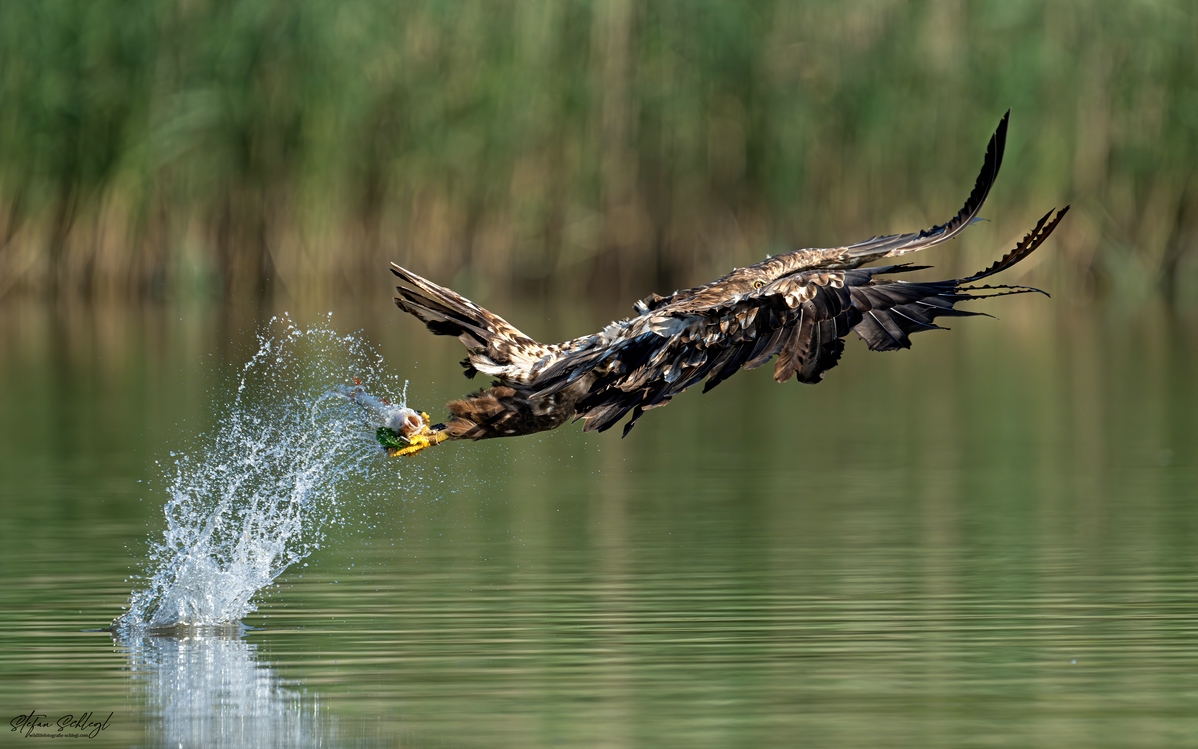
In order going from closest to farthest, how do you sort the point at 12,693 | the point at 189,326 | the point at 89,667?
the point at 12,693 → the point at 89,667 → the point at 189,326

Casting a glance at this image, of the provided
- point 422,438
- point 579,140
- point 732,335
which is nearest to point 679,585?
point 422,438

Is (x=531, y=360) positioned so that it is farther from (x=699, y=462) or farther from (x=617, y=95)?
(x=617, y=95)

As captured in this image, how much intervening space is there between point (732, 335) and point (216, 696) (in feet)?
7.22

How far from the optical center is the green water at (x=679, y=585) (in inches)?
245

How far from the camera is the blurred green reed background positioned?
73.6ft

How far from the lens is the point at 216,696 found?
6621 mm

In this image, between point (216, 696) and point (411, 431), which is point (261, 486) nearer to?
point (411, 431)

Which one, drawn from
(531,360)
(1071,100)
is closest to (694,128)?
(1071,100)

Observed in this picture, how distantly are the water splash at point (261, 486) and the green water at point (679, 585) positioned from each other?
0.20 meters

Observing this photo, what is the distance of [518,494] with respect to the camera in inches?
464

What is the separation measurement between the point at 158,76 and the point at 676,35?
5579 mm

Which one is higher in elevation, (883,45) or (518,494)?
(883,45)

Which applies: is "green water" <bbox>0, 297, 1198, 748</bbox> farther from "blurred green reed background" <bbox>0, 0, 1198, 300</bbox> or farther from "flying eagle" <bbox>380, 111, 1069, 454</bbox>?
"blurred green reed background" <bbox>0, 0, 1198, 300</bbox>

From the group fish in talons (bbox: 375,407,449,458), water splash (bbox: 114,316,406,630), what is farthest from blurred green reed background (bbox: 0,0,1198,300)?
fish in talons (bbox: 375,407,449,458)
